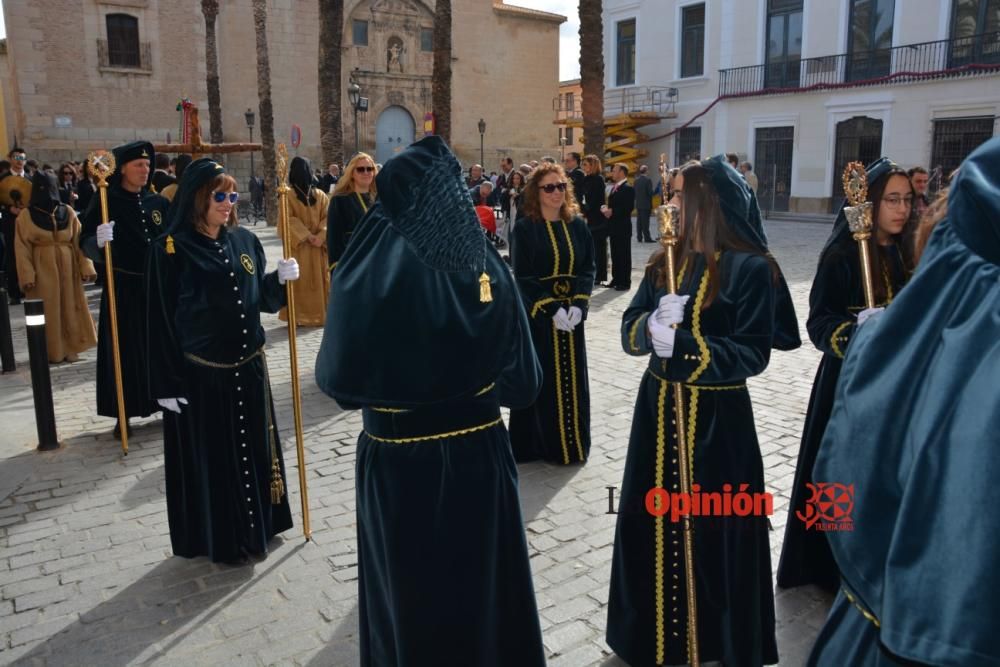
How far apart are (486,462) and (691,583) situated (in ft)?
3.47

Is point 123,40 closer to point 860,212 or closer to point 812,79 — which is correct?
point 812,79

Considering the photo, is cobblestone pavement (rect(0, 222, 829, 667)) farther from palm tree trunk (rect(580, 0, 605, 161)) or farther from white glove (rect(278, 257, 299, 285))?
palm tree trunk (rect(580, 0, 605, 161))

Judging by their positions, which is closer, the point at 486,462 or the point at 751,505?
the point at 486,462

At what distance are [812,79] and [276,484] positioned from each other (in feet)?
97.7

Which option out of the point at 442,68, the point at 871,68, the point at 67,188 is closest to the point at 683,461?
the point at 442,68

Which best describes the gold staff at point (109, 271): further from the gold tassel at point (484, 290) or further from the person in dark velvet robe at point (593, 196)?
the person in dark velvet robe at point (593, 196)

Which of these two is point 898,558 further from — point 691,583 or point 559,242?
point 559,242

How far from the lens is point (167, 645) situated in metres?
3.77

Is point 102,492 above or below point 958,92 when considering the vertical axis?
below

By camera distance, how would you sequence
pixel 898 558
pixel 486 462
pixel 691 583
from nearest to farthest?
pixel 898 558
pixel 486 462
pixel 691 583

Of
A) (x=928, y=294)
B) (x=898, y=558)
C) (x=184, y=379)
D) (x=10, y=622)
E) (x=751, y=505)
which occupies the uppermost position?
(x=928, y=294)

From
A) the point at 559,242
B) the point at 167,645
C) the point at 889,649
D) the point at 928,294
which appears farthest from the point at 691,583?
the point at 559,242

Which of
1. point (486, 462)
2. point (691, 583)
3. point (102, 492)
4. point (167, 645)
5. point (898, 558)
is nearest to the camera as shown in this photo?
point (898, 558)

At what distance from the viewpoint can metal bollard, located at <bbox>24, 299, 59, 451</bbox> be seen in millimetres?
6434
